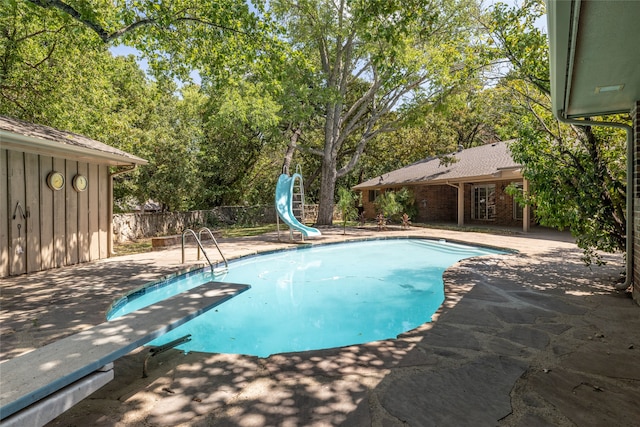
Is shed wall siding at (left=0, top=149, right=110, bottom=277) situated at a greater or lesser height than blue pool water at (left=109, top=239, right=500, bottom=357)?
greater

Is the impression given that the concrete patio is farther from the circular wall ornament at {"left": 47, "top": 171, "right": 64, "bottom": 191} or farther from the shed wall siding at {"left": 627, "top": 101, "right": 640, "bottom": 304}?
the circular wall ornament at {"left": 47, "top": 171, "right": 64, "bottom": 191}

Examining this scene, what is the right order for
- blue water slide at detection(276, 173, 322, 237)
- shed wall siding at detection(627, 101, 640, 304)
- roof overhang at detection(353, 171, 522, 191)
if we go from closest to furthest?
shed wall siding at detection(627, 101, 640, 304)
blue water slide at detection(276, 173, 322, 237)
roof overhang at detection(353, 171, 522, 191)

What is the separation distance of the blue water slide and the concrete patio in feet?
26.5

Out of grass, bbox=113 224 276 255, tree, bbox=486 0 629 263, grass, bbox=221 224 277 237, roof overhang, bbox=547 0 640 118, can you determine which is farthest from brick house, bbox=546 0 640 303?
grass, bbox=221 224 277 237

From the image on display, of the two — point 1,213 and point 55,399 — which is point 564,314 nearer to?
point 55,399

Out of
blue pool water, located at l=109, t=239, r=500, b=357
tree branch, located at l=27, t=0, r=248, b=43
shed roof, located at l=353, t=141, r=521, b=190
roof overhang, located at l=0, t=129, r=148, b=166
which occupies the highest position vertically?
tree branch, located at l=27, t=0, r=248, b=43

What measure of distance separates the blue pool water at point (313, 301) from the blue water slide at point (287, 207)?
1.57 metres

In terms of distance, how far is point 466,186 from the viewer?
19688 mm

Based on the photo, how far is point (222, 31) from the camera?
8.11m

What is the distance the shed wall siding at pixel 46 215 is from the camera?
20.8ft

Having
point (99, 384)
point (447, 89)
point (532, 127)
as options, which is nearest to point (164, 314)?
point (99, 384)

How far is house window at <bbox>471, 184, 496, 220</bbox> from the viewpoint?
1847cm

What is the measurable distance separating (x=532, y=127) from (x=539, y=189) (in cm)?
121

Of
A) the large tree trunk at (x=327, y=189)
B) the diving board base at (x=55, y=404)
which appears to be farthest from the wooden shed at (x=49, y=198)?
the large tree trunk at (x=327, y=189)
